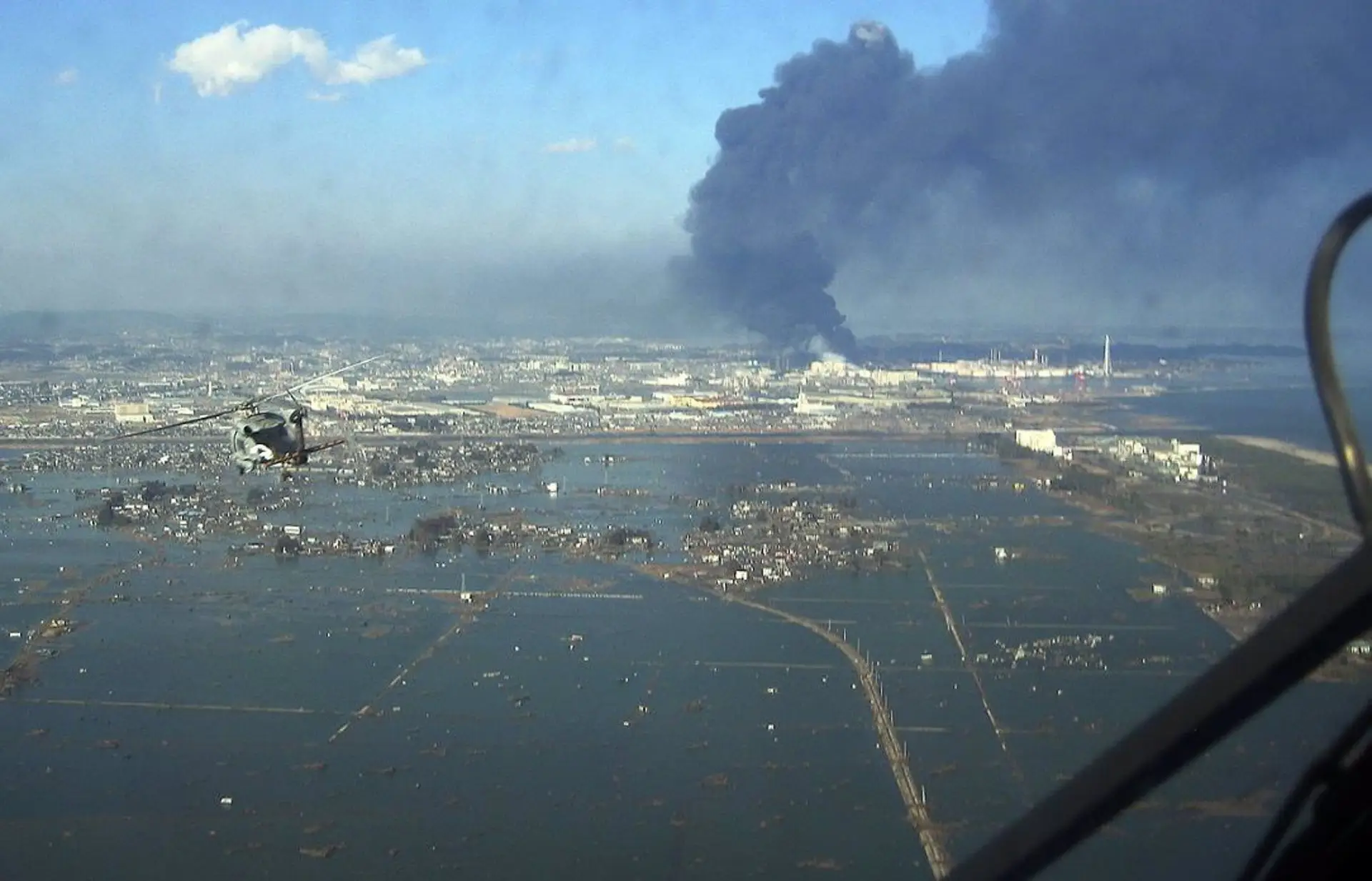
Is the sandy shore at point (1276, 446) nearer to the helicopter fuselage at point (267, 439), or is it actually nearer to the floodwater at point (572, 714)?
the floodwater at point (572, 714)

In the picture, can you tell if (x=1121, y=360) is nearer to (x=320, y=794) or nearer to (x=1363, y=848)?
(x=320, y=794)

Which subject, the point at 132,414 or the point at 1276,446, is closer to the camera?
the point at 1276,446

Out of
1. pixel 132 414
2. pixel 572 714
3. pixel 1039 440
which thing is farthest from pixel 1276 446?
pixel 132 414

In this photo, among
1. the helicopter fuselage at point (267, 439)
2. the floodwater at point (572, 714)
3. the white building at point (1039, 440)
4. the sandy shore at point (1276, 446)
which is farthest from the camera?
the white building at point (1039, 440)

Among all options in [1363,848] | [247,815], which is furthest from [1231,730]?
[247,815]

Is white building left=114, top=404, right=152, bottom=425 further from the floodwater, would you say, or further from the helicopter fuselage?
the helicopter fuselage

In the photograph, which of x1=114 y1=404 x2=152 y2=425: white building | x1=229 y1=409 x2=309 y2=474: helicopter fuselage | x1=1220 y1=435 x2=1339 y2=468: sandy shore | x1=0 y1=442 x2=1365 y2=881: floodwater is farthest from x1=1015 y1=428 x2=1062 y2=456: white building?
x1=114 y1=404 x2=152 y2=425: white building

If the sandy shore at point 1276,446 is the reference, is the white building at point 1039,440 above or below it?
below

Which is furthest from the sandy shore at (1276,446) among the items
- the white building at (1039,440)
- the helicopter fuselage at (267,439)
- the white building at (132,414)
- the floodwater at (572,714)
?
the white building at (132,414)

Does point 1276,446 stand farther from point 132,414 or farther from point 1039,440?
point 132,414
